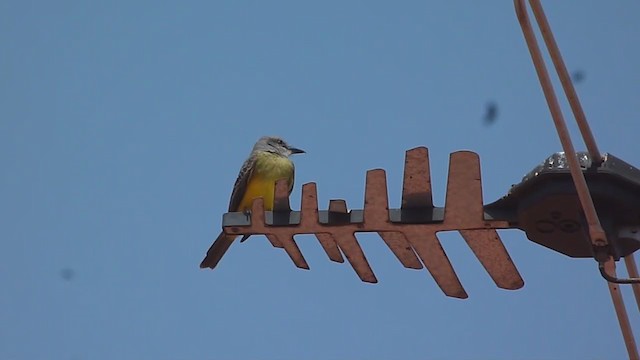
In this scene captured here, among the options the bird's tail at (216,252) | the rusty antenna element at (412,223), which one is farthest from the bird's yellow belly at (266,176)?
the rusty antenna element at (412,223)

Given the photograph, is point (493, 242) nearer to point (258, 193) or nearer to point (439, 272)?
point (439, 272)

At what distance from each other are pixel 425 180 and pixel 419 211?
130 millimetres

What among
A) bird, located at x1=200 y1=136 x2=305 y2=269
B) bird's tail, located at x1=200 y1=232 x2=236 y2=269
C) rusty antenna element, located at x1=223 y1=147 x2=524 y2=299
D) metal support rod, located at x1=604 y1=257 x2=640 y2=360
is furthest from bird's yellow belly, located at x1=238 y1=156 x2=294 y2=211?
metal support rod, located at x1=604 y1=257 x2=640 y2=360

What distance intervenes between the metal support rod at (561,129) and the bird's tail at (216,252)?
5.02 metres

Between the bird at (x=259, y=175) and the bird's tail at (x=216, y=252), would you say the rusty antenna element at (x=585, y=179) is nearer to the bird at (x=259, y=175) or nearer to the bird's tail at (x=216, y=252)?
the bird's tail at (x=216, y=252)

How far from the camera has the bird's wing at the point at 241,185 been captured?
388 inches

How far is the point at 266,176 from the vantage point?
33.2 ft

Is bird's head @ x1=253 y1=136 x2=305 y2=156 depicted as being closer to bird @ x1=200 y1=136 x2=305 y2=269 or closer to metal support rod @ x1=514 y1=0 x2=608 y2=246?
bird @ x1=200 y1=136 x2=305 y2=269

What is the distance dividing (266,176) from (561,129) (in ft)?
21.7

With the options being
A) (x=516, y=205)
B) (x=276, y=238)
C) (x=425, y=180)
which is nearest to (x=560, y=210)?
(x=516, y=205)

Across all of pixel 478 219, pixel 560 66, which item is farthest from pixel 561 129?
pixel 478 219

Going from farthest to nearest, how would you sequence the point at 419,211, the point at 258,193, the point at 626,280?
the point at 258,193 → the point at 419,211 → the point at 626,280

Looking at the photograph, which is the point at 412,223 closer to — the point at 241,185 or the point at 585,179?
the point at 585,179

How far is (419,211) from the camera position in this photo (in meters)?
4.24
